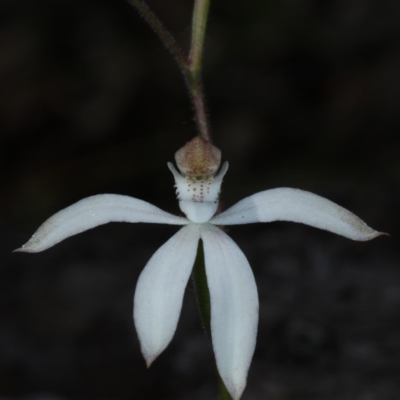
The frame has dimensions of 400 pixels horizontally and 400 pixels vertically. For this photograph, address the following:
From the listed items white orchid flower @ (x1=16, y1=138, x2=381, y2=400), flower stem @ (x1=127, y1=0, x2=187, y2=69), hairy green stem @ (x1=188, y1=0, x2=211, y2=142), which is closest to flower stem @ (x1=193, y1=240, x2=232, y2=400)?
white orchid flower @ (x1=16, y1=138, x2=381, y2=400)

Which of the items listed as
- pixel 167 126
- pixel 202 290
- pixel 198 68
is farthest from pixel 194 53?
pixel 167 126

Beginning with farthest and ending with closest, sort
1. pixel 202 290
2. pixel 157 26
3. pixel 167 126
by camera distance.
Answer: pixel 167 126 → pixel 157 26 → pixel 202 290

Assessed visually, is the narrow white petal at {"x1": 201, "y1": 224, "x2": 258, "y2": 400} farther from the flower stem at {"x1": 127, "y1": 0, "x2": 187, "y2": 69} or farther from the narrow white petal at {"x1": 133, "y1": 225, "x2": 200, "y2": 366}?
the flower stem at {"x1": 127, "y1": 0, "x2": 187, "y2": 69}

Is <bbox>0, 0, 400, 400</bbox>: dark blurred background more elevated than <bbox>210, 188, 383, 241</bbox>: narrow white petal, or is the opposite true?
<bbox>0, 0, 400, 400</bbox>: dark blurred background

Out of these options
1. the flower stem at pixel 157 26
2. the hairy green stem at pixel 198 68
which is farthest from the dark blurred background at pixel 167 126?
the flower stem at pixel 157 26

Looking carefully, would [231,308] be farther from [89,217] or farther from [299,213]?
[89,217]
